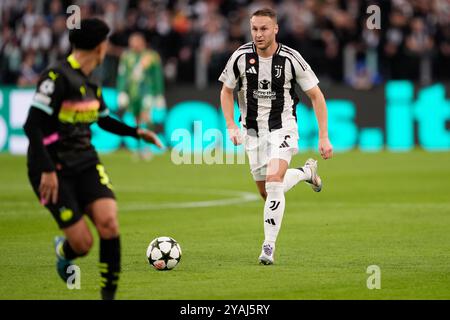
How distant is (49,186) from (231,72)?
138 inches

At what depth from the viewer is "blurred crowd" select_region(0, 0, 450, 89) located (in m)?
27.2

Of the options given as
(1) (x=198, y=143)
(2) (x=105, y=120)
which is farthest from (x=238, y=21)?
(2) (x=105, y=120)

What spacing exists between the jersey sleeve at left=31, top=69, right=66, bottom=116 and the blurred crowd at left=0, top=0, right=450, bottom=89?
19.4 metres

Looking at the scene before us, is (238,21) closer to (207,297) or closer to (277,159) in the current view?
(277,159)

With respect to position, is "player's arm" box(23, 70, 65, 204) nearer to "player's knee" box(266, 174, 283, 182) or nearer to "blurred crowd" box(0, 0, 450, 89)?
"player's knee" box(266, 174, 283, 182)

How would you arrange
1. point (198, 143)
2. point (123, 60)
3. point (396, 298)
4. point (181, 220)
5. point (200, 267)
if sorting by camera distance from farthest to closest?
point (198, 143), point (123, 60), point (181, 220), point (200, 267), point (396, 298)

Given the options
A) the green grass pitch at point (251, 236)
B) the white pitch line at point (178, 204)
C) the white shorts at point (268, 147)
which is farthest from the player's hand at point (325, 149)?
the white pitch line at point (178, 204)

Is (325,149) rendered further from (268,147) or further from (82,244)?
(82,244)

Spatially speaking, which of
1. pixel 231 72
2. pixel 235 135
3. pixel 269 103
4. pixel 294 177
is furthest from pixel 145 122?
pixel 235 135

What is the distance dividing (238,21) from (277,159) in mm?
17740

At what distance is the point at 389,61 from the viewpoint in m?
27.1

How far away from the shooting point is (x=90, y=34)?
7.77 metres

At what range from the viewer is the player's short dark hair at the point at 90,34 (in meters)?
7.77

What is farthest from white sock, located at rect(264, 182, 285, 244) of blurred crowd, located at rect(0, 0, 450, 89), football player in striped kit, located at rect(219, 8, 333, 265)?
blurred crowd, located at rect(0, 0, 450, 89)
